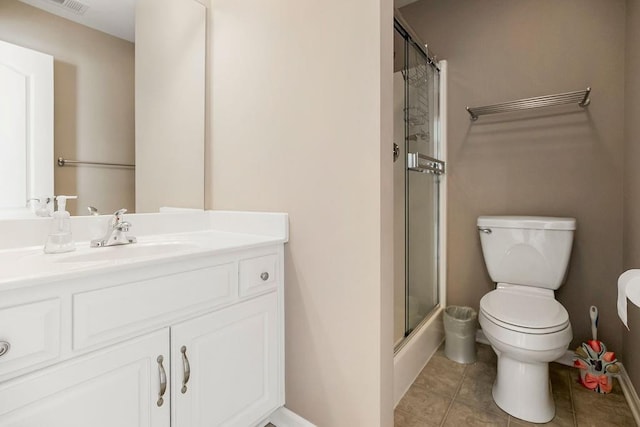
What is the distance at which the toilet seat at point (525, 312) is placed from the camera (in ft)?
4.50

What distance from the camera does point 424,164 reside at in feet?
6.43

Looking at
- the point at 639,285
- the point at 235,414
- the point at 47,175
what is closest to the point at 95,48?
the point at 47,175

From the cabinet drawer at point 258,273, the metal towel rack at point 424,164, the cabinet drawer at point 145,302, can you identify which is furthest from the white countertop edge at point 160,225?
the metal towel rack at point 424,164

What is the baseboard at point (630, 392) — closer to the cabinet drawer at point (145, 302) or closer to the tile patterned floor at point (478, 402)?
the tile patterned floor at point (478, 402)

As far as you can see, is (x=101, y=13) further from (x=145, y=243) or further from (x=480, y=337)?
(x=480, y=337)

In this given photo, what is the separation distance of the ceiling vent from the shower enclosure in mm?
1439

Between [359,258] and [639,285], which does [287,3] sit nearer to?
[359,258]

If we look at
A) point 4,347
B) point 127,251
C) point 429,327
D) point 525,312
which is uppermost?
point 127,251

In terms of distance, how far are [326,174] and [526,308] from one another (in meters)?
1.20

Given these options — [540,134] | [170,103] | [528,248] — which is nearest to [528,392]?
[528,248]

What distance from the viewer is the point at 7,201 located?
1.10 m

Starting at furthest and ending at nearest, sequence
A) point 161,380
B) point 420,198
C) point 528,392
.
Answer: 1. point 420,198
2. point 528,392
3. point 161,380

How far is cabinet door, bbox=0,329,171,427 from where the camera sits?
0.71 m

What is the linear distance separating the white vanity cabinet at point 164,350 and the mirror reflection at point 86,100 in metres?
0.63
